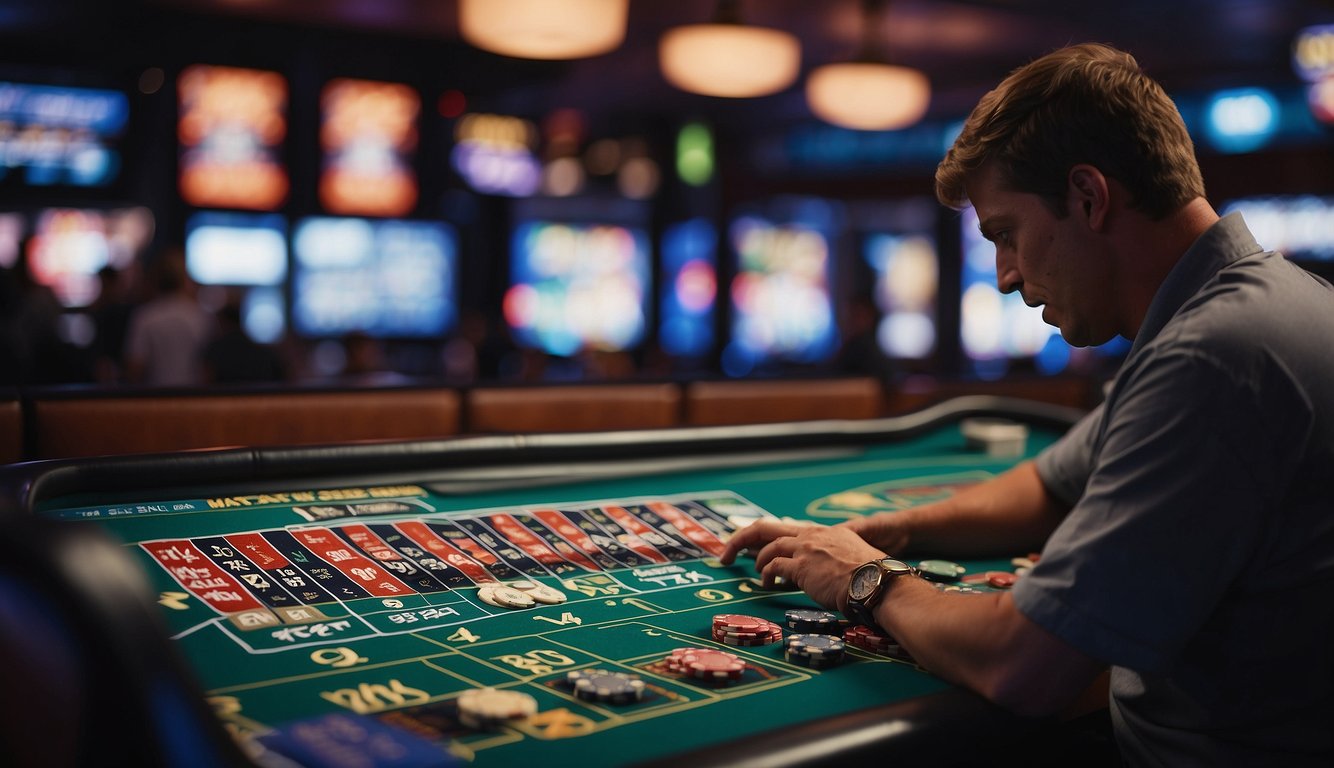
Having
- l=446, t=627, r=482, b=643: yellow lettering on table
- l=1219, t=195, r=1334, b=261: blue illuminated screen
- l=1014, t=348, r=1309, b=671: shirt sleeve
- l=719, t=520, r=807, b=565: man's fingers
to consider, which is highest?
l=1219, t=195, r=1334, b=261: blue illuminated screen

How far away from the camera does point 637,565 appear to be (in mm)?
1812

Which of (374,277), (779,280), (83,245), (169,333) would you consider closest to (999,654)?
(169,333)

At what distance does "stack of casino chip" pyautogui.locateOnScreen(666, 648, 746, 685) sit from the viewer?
1285mm

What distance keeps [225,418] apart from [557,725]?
2269 mm

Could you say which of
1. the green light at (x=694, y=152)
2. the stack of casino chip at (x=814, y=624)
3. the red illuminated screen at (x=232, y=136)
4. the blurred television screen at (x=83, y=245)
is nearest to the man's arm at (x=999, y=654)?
the stack of casino chip at (x=814, y=624)

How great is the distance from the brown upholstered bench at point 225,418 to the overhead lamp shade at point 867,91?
244 centimetres

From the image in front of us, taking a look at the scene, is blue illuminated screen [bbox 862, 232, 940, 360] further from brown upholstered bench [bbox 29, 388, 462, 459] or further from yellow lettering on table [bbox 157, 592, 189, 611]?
yellow lettering on table [bbox 157, 592, 189, 611]

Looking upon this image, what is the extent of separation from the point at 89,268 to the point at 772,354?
21.2 ft

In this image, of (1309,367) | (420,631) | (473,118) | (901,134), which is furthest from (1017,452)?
(901,134)

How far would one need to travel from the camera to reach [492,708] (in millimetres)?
1122

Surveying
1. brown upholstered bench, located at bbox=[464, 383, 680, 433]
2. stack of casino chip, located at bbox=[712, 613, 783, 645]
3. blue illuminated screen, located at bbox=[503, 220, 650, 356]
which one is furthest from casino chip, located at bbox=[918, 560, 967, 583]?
blue illuminated screen, located at bbox=[503, 220, 650, 356]

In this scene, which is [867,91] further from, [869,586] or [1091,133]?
[869,586]

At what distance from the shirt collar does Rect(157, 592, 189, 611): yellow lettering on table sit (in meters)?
1.23

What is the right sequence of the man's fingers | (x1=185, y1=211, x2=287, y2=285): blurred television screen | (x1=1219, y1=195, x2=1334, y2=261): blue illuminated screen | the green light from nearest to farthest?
1. the man's fingers
2. (x1=185, y1=211, x2=287, y2=285): blurred television screen
3. (x1=1219, y1=195, x2=1334, y2=261): blue illuminated screen
4. the green light
